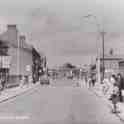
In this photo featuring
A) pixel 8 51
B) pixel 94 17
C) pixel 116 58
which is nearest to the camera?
pixel 94 17

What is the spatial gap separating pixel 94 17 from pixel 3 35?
5750 cm

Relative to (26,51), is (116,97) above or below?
below

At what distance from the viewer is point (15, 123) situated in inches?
471

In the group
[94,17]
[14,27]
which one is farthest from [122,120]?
[14,27]

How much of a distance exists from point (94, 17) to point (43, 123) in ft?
87.2

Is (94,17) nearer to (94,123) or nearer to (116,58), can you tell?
(94,123)

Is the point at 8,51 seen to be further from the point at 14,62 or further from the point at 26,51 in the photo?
the point at 26,51

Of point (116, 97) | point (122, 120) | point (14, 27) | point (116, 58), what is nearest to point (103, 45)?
point (116, 97)

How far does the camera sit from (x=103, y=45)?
124ft

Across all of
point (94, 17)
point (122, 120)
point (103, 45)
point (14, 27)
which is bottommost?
point (122, 120)

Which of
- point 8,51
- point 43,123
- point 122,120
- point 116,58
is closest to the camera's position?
point 43,123

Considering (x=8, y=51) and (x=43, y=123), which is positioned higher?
(x=8, y=51)

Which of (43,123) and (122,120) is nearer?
(43,123)

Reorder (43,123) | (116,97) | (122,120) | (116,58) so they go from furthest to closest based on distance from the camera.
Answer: (116,58)
(116,97)
(122,120)
(43,123)
